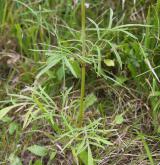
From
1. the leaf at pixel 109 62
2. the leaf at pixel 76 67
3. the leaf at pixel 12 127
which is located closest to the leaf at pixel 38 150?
the leaf at pixel 12 127

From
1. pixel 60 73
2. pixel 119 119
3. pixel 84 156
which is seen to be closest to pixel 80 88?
pixel 60 73

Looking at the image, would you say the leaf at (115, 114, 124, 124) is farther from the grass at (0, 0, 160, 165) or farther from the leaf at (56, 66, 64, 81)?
the leaf at (56, 66, 64, 81)

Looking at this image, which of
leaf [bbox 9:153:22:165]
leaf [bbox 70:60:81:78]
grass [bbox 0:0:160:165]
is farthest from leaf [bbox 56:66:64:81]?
leaf [bbox 9:153:22:165]

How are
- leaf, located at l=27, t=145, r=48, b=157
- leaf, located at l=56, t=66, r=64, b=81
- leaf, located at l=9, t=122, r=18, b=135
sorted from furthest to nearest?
1. leaf, located at l=56, t=66, r=64, b=81
2. leaf, located at l=9, t=122, r=18, b=135
3. leaf, located at l=27, t=145, r=48, b=157

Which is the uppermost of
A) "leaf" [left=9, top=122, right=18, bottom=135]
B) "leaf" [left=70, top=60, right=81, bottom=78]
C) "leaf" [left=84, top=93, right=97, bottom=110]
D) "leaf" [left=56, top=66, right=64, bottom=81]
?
"leaf" [left=70, top=60, right=81, bottom=78]

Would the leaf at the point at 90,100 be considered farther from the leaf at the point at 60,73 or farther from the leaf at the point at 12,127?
the leaf at the point at 12,127

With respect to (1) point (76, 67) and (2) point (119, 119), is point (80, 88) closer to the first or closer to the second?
(1) point (76, 67)

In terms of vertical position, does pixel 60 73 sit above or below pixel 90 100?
above

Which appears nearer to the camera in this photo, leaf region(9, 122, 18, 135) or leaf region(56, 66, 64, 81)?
leaf region(9, 122, 18, 135)

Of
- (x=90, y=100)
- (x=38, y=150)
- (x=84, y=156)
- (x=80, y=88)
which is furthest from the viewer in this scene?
(x=80, y=88)

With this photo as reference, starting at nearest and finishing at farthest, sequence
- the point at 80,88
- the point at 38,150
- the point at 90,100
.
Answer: the point at 38,150
the point at 90,100
the point at 80,88
